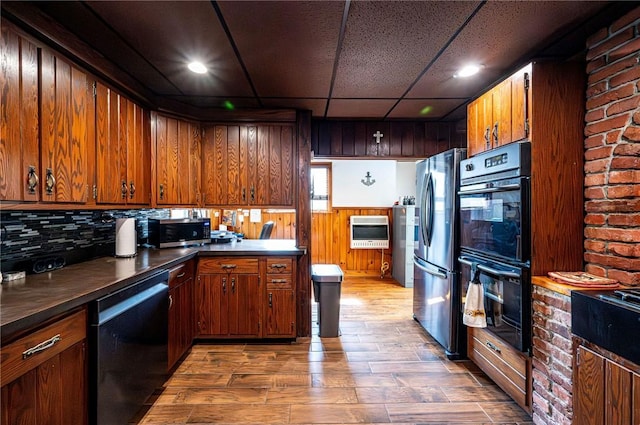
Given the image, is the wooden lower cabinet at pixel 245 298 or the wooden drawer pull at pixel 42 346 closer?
the wooden drawer pull at pixel 42 346

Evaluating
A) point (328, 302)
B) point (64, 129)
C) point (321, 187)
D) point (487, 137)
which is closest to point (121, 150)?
point (64, 129)

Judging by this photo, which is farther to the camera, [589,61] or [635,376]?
[589,61]

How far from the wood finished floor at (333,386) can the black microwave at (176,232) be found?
1003 millimetres

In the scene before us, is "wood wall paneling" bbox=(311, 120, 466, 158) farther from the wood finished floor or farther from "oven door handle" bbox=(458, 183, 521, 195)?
the wood finished floor

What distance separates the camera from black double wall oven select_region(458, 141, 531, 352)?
194 cm

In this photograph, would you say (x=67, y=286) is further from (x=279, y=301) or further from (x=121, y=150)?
(x=279, y=301)

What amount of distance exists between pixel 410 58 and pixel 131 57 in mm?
1886

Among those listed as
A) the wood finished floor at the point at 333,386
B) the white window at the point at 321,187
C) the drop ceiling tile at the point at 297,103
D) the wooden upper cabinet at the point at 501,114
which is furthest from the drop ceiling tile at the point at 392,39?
the white window at the point at 321,187

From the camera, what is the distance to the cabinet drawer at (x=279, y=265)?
305 centimetres

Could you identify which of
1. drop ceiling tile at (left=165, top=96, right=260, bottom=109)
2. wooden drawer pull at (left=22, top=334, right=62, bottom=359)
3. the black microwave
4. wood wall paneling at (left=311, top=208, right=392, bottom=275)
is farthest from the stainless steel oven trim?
wood wall paneling at (left=311, top=208, right=392, bottom=275)

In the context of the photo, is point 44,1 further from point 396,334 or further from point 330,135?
point 396,334

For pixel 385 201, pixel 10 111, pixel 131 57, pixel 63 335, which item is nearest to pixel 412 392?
pixel 63 335

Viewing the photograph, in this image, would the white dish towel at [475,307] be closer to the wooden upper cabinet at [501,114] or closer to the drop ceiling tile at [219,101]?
the wooden upper cabinet at [501,114]

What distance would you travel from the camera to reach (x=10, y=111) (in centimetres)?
150
